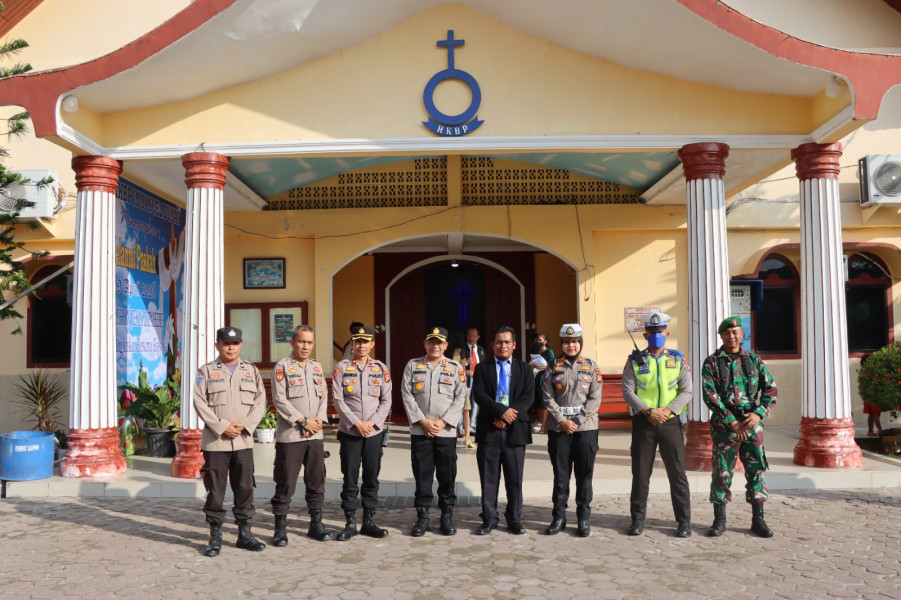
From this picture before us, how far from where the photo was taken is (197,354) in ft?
26.4

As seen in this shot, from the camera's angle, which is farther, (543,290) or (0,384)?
(543,290)

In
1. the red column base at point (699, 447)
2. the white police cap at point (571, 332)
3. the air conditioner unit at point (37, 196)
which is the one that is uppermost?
the air conditioner unit at point (37, 196)

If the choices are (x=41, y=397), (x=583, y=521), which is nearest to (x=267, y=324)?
(x=41, y=397)

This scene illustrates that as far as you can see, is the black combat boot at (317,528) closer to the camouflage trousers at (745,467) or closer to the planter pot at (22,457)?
the camouflage trousers at (745,467)

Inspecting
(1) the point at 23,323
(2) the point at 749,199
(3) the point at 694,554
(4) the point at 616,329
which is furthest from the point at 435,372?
(1) the point at 23,323

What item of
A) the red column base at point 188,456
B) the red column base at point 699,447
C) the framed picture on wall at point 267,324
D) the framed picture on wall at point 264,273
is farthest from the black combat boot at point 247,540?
the framed picture on wall at point 264,273

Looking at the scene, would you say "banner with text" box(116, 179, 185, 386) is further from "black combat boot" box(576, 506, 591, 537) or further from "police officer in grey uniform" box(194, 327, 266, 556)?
"black combat boot" box(576, 506, 591, 537)

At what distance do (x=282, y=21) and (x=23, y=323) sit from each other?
7171mm

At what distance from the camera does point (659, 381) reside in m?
6.13

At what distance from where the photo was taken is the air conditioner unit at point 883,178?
11383 mm

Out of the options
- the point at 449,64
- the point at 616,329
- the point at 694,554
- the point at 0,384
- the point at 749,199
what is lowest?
the point at 694,554

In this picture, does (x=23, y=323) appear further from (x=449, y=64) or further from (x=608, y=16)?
(x=608, y=16)

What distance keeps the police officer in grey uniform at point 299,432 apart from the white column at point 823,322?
17.3 feet

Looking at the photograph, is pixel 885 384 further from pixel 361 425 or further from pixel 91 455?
pixel 91 455
